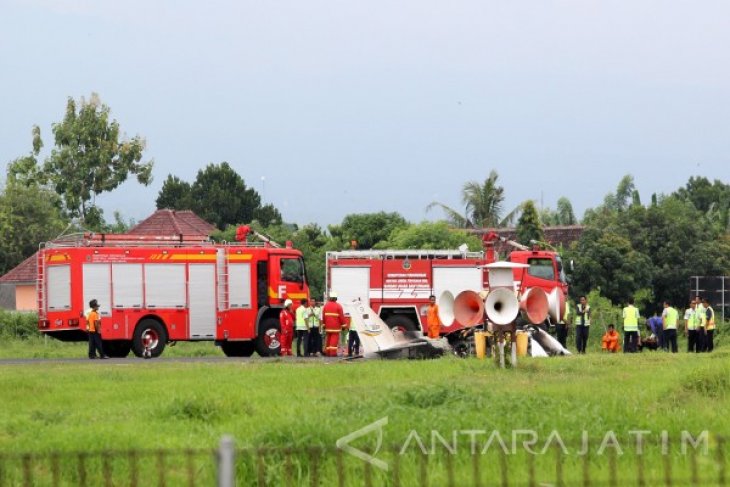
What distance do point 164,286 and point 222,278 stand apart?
5.14ft

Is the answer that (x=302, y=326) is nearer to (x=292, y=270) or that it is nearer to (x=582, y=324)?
(x=292, y=270)

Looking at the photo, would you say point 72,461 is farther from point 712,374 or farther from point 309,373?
Result: point 309,373

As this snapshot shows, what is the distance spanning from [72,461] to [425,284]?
26.4 m

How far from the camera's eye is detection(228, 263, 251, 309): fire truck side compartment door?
1444 inches

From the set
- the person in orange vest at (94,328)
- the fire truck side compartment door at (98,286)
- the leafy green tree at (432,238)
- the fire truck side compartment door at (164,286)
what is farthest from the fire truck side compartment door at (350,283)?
the leafy green tree at (432,238)

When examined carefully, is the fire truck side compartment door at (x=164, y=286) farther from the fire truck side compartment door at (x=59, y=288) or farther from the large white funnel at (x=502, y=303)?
→ the large white funnel at (x=502, y=303)

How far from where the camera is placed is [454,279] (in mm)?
38625

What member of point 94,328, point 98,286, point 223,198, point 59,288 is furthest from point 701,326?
point 223,198

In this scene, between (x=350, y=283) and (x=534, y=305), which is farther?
(x=350, y=283)

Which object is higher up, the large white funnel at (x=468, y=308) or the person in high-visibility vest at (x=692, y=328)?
the large white funnel at (x=468, y=308)

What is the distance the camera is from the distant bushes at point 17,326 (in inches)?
1866

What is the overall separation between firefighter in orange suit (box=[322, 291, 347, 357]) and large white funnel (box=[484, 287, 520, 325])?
9.39m

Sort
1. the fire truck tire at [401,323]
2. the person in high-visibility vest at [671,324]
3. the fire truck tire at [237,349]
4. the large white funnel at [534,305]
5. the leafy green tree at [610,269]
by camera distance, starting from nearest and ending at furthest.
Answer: the large white funnel at [534,305]
the person in high-visibility vest at [671,324]
the fire truck tire at [237,349]
the fire truck tire at [401,323]
the leafy green tree at [610,269]

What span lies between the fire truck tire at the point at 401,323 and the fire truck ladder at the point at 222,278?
15.5 ft
